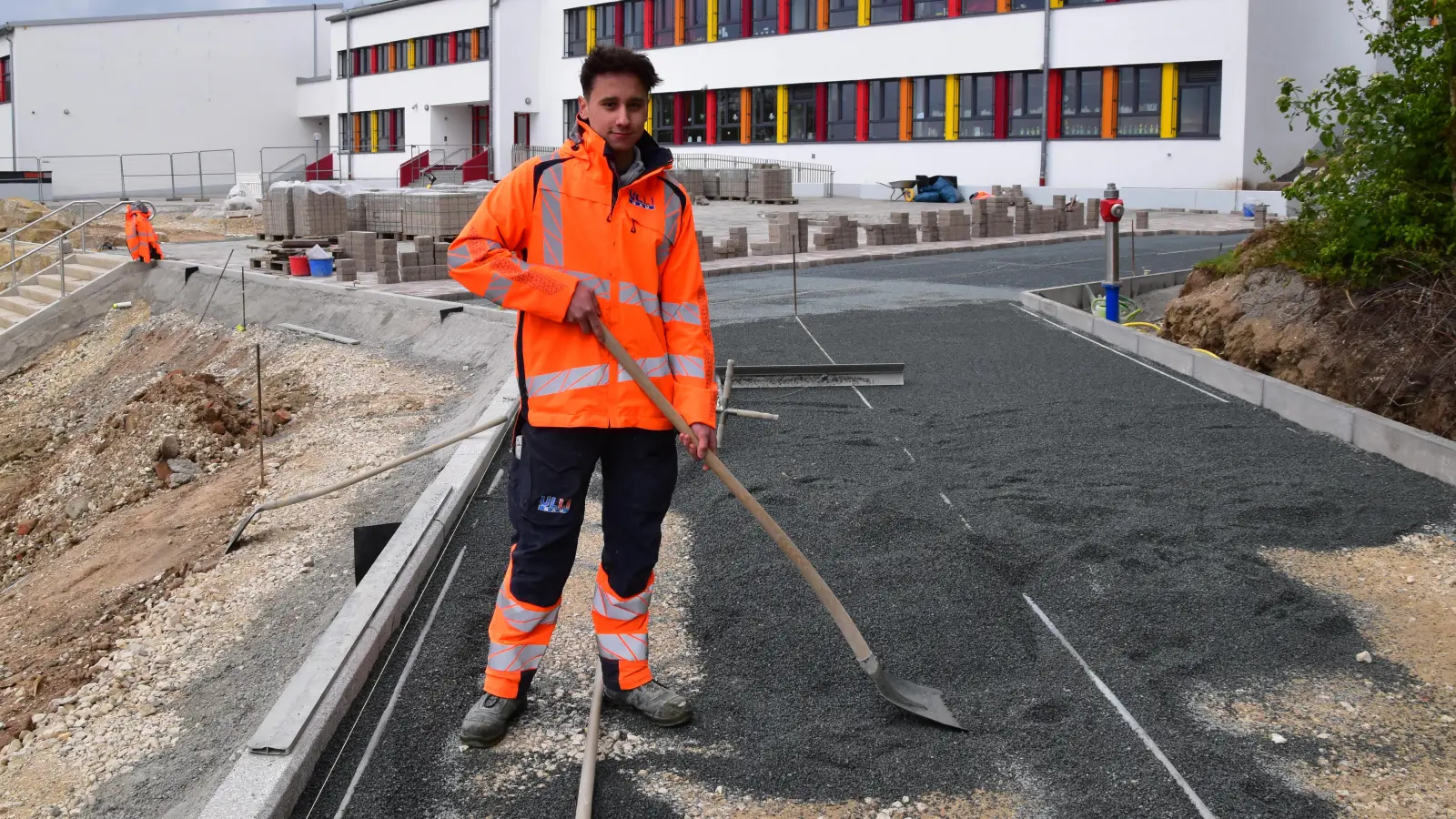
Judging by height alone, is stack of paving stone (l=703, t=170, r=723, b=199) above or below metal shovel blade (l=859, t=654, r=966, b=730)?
above

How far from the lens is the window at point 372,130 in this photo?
52.6 metres

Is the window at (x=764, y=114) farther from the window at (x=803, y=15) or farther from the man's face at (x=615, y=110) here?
the man's face at (x=615, y=110)

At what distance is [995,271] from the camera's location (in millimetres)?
18656

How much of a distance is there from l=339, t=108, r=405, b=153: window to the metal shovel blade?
166 feet

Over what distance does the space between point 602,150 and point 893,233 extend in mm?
19538

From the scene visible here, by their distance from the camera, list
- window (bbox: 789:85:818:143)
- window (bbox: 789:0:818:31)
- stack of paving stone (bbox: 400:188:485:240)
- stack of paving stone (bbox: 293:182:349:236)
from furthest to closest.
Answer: window (bbox: 789:85:818:143) < window (bbox: 789:0:818:31) < stack of paving stone (bbox: 293:182:349:236) < stack of paving stone (bbox: 400:188:485:240)

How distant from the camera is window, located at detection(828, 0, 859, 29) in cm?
3859

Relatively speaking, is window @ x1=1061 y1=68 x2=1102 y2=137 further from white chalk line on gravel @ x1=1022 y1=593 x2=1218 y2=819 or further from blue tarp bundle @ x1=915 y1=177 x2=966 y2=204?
white chalk line on gravel @ x1=1022 y1=593 x2=1218 y2=819

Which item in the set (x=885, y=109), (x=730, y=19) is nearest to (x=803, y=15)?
(x=730, y=19)

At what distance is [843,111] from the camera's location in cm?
3956

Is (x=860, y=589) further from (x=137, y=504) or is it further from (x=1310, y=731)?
(x=137, y=504)

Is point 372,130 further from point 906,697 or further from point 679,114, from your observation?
point 906,697

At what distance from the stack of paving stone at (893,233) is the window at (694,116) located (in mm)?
20877

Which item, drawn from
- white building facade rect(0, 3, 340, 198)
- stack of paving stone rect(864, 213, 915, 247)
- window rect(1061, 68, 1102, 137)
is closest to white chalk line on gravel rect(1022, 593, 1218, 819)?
stack of paving stone rect(864, 213, 915, 247)
